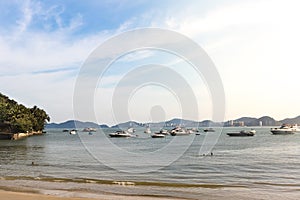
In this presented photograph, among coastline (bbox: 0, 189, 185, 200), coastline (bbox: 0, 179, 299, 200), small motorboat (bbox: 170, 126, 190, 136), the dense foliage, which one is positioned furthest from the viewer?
small motorboat (bbox: 170, 126, 190, 136)

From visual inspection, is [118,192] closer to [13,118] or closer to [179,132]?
[179,132]

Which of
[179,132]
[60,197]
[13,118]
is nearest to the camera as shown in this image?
[60,197]

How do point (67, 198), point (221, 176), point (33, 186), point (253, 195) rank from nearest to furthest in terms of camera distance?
point (67, 198), point (253, 195), point (33, 186), point (221, 176)

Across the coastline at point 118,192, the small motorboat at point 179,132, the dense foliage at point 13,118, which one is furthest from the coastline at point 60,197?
the dense foliage at point 13,118

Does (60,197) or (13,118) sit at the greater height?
(13,118)

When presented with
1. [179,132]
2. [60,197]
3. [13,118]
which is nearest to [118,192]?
[60,197]

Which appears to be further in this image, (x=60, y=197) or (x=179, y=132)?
(x=179, y=132)

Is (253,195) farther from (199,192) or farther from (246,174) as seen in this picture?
(246,174)

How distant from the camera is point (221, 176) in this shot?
2719 centimetres

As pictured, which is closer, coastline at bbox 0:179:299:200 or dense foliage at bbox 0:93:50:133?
coastline at bbox 0:179:299:200

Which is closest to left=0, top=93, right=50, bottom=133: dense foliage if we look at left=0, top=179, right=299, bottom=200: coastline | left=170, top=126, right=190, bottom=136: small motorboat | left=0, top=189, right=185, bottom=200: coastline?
left=170, top=126, right=190, bottom=136: small motorboat

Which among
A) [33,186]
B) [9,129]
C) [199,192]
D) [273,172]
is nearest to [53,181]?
[33,186]

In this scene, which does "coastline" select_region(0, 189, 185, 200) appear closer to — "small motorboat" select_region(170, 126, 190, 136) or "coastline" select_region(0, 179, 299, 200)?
"coastline" select_region(0, 179, 299, 200)

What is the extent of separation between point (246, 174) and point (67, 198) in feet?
54.7
